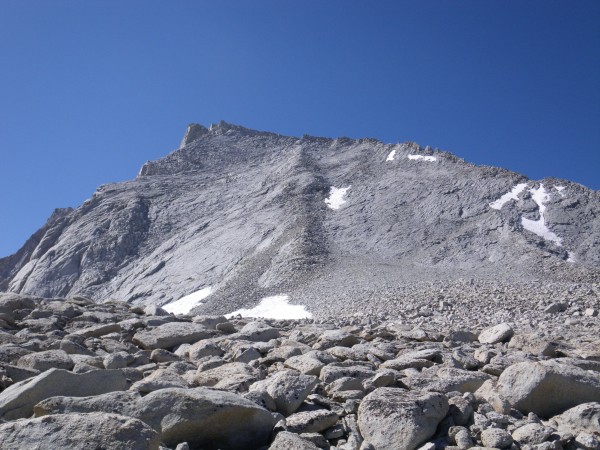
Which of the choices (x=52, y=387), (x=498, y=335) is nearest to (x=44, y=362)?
A: (x=52, y=387)

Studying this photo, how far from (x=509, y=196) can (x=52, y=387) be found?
4789cm

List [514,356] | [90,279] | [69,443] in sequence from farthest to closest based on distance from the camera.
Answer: [90,279] < [514,356] < [69,443]

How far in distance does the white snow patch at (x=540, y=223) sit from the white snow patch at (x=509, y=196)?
1.19 metres

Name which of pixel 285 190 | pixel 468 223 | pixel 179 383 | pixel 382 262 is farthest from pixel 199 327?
pixel 285 190

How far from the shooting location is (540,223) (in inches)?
1729

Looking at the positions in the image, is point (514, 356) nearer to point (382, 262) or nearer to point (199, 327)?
point (199, 327)

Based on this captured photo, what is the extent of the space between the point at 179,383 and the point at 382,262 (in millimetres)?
34953

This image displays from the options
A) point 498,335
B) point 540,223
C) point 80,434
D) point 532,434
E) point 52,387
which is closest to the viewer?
point 80,434

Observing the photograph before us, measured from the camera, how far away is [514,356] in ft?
29.7

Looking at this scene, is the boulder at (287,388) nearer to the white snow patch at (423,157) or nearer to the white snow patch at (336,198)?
the white snow patch at (336,198)

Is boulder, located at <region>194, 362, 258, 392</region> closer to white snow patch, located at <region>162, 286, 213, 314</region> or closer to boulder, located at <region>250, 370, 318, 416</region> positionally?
boulder, located at <region>250, 370, 318, 416</region>

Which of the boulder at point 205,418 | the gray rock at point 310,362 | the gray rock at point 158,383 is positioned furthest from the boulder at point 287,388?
the gray rock at point 310,362

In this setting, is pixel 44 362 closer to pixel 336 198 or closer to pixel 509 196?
pixel 509 196

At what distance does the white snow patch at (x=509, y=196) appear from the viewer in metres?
47.5
